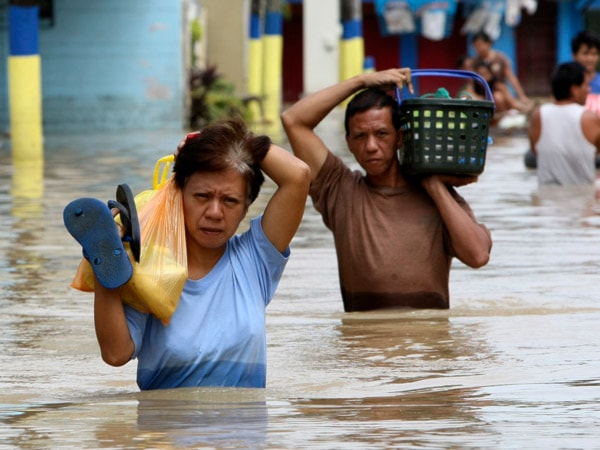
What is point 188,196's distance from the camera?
4.50m

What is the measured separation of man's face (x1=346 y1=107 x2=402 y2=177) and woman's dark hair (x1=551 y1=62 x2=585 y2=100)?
6714 mm

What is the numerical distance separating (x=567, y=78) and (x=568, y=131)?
A: 466 millimetres

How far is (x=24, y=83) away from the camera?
18812 millimetres

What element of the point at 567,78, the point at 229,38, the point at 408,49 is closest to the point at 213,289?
the point at 567,78

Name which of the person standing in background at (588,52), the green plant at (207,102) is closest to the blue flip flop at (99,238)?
the person standing in background at (588,52)

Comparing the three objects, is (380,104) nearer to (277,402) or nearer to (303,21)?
(277,402)

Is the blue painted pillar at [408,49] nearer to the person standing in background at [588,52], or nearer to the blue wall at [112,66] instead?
the blue wall at [112,66]

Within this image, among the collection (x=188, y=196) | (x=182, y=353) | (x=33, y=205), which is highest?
(x=188, y=196)

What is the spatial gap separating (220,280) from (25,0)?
14.4 meters

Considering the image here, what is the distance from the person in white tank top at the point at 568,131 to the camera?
1299 centimetres

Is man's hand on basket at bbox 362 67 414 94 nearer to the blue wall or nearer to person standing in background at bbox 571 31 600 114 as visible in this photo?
person standing in background at bbox 571 31 600 114

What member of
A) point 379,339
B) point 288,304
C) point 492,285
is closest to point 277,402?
point 379,339

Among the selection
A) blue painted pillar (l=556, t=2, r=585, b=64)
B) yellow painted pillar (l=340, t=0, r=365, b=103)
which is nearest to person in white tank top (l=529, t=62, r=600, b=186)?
yellow painted pillar (l=340, t=0, r=365, b=103)

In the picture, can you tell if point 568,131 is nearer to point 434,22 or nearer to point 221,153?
point 221,153
